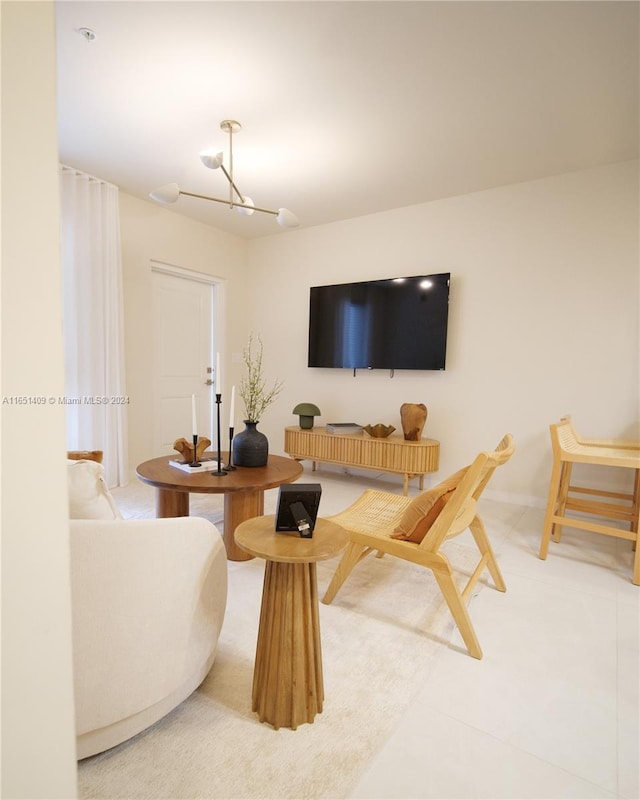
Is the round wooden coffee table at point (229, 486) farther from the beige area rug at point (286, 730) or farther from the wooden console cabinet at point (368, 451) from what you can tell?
the wooden console cabinet at point (368, 451)

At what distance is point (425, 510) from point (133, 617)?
105cm

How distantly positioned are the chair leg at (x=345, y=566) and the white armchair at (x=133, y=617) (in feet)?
2.46

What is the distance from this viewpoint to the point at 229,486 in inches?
80.3

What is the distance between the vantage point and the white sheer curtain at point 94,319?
3.34 metres

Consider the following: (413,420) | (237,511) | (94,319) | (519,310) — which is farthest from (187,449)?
(519,310)

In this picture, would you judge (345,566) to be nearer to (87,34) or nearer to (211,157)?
(211,157)

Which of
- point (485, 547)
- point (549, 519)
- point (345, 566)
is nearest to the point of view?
point (345, 566)

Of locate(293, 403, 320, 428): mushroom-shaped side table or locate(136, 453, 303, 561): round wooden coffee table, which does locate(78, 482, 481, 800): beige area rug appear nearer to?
locate(136, 453, 303, 561): round wooden coffee table

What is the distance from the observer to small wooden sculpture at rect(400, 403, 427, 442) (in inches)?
139

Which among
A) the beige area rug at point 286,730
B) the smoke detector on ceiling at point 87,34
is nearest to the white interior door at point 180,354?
the smoke detector on ceiling at point 87,34

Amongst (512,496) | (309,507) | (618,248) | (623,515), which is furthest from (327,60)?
(512,496)

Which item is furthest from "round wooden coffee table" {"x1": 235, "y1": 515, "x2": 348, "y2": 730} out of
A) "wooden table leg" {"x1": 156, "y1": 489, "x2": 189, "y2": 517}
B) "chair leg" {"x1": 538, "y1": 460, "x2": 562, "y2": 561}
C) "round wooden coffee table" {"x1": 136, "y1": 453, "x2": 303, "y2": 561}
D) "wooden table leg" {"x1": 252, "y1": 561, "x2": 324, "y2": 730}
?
"chair leg" {"x1": 538, "y1": 460, "x2": 562, "y2": 561}

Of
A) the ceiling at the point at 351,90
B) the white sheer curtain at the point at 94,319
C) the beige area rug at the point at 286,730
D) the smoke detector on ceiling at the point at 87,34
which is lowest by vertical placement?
the beige area rug at the point at 286,730

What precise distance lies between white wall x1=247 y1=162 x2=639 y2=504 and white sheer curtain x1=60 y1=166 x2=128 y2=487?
82.3 inches
